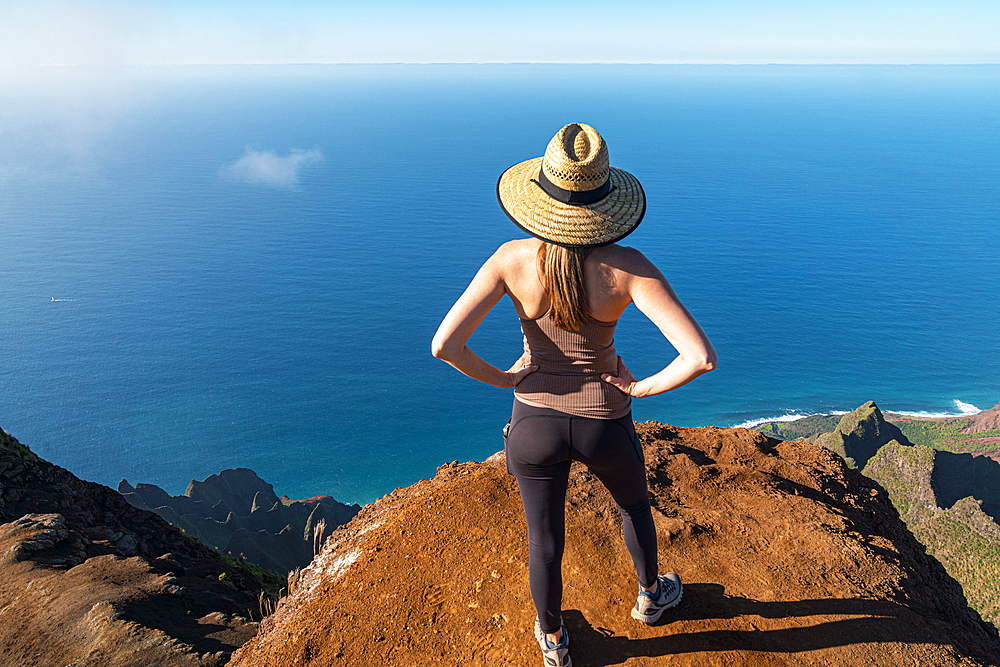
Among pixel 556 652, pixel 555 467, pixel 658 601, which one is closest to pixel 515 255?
→ pixel 555 467

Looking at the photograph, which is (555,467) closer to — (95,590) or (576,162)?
(576,162)

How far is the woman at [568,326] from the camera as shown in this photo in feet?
11.5

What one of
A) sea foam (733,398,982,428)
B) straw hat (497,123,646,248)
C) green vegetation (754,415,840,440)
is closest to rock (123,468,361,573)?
straw hat (497,123,646,248)

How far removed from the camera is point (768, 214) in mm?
164500

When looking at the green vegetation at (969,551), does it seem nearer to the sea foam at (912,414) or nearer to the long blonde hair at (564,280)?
the long blonde hair at (564,280)

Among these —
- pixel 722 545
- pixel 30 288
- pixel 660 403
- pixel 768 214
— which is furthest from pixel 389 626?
pixel 768 214

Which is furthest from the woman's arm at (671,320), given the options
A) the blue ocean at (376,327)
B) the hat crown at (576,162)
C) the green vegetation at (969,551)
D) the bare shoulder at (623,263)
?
the blue ocean at (376,327)

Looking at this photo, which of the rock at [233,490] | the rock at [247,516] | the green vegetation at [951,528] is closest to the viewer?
the green vegetation at [951,528]

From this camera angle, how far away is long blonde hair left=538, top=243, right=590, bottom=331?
3.55 meters

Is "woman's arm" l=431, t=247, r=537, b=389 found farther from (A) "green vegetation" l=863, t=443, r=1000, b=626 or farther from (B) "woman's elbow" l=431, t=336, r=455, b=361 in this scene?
(A) "green vegetation" l=863, t=443, r=1000, b=626

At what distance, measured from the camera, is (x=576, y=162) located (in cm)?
346

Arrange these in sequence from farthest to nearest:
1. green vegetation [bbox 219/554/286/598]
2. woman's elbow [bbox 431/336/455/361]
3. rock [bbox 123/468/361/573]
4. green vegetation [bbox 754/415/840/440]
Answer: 1. green vegetation [bbox 754/415/840/440]
2. rock [bbox 123/468/361/573]
3. green vegetation [bbox 219/554/286/598]
4. woman's elbow [bbox 431/336/455/361]

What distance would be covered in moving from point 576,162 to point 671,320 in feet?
3.93

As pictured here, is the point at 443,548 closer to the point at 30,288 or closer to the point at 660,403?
the point at 660,403
